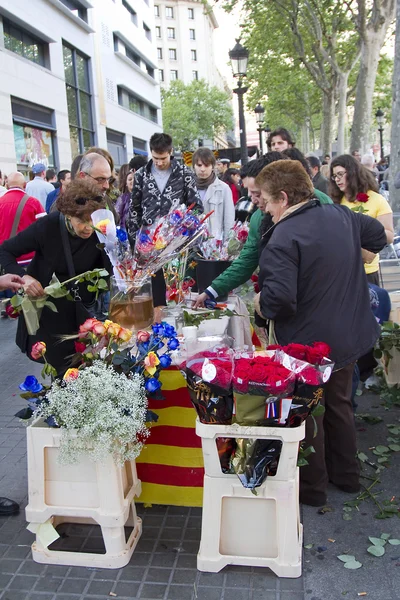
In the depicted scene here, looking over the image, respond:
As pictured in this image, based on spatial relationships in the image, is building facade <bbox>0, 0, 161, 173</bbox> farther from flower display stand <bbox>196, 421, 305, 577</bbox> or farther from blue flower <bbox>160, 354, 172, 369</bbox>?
flower display stand <bbox>196, 421, 305, 577</bbox>

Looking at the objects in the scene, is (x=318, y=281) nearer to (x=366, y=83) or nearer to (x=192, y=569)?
(x=192, y=569)

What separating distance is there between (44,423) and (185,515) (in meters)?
1.00

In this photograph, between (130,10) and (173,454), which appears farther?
(130,10)

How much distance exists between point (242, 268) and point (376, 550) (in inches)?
71.3

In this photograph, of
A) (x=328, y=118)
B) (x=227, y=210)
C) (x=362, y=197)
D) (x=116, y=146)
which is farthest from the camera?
(x=116, y=146)

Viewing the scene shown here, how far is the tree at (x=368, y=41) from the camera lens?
57.5 feet

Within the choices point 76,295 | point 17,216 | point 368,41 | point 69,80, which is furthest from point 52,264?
point 69,80

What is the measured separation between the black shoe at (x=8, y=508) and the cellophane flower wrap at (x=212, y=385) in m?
1.48

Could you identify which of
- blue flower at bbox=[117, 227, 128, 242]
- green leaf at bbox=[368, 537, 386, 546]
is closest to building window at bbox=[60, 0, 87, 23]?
blue flower at bbox=[117, 227, 128, 242]

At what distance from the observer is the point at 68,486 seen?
9.79 ft

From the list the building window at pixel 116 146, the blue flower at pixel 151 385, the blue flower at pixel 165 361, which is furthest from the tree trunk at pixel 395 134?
the building window at pixel 116 146

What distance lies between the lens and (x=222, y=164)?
13734 millimetres

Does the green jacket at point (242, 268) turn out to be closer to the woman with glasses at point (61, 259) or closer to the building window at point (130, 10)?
the woman with glasses at point (61, 259)

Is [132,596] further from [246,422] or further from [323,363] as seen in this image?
[323,363]
